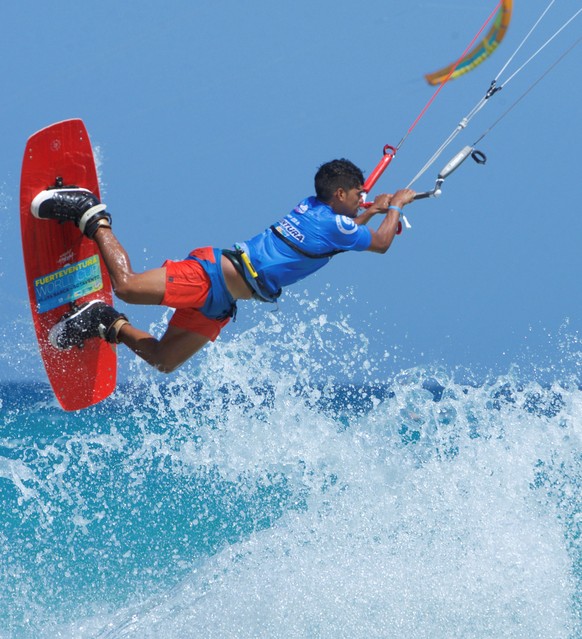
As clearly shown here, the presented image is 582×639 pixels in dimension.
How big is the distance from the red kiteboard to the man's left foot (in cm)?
4

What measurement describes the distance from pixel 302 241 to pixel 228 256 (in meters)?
0.32

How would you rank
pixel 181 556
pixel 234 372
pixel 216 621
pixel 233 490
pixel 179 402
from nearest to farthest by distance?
pixel 216 621 < pixel 181 556 < pixel 233 490 < pixel 234 372 < pixel 179 402

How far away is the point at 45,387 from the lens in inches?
287

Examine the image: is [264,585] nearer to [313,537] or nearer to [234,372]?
[313,537]

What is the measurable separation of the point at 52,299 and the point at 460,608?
7.69ft

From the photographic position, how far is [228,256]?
393 centimetres

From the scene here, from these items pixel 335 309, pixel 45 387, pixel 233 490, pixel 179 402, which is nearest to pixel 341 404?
pixel 335 309

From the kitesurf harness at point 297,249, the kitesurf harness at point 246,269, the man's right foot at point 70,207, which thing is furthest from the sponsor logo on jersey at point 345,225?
the man's right foot at point 70,207

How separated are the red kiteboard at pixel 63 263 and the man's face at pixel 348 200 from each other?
1.23 metres

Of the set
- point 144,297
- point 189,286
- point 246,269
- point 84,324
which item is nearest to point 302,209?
point 246,269

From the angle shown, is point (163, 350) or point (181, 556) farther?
point (181, 556)

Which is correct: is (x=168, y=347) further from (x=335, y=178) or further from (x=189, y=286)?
(x=335, y=178)

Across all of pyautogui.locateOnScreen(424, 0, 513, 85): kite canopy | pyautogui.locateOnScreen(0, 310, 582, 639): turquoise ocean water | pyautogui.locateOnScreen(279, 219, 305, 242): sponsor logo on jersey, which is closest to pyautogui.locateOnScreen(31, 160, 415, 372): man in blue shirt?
pyautogui.locateOnScreen(279, 219, 305, 242): sponsor logo on jersey

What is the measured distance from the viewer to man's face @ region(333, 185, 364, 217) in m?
3.97
